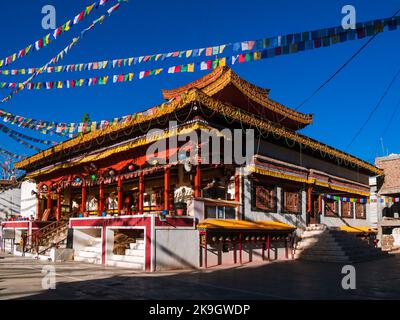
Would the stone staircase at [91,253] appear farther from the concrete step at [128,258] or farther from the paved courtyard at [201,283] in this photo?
the paved courtyard at [201,283]

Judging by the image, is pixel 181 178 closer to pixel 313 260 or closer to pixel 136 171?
pixel 136 171

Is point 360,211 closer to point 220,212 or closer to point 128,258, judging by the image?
point 220,212

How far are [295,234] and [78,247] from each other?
1120cm

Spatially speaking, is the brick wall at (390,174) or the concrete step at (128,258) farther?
the brick wall at (390,174)

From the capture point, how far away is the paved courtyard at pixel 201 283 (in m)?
9.82

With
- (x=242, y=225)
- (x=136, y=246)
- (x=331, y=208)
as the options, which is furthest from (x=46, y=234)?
(x=331, y=208)

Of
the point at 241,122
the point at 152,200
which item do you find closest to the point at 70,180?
the point at 152,200

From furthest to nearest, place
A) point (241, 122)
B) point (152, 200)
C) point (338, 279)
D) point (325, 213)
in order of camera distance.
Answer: point (325, 213)
point (152, 200)
point (241, 122)
point (338, 279)

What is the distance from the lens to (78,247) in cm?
1914

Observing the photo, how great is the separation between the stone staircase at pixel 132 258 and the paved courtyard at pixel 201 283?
0.54 m

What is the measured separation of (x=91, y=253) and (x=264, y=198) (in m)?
8.66

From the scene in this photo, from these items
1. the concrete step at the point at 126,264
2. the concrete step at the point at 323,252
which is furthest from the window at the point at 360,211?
the concrete step at the point at 126,264

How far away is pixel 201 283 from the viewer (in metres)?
11.7
